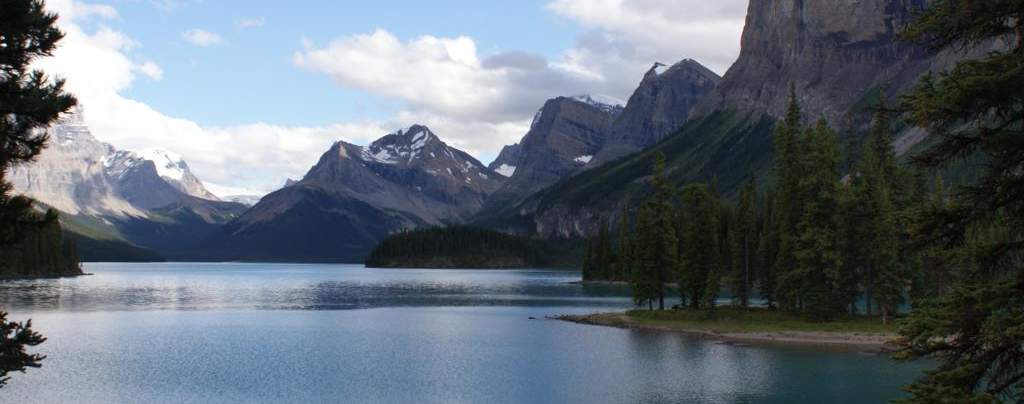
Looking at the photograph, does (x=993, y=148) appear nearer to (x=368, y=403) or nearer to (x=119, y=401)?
(x=368, y=403)

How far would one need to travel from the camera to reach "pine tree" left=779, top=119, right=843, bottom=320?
8750 cm

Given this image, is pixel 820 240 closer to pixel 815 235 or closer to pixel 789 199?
pixel 815 235

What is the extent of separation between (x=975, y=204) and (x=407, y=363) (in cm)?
6156

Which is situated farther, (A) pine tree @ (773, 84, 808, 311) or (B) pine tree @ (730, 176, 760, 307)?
(B) pine tree @ (730, 176, 760, 307)

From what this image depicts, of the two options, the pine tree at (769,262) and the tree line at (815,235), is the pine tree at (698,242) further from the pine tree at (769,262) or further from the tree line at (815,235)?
the pine tree at (769,262)

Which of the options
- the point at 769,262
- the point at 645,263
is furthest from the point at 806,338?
the point at 645,263

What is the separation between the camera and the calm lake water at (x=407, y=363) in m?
58.3

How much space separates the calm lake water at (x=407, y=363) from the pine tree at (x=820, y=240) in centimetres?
1254

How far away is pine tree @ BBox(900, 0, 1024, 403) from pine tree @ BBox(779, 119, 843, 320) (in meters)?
71.9

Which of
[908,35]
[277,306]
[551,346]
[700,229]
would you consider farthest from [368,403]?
[277,306]

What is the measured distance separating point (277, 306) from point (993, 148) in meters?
136

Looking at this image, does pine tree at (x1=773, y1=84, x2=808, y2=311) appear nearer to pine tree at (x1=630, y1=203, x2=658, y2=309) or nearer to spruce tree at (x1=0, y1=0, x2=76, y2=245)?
pine tree at (x1=630, y1=203, x2=658, y2=309)

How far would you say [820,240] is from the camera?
8638 cm

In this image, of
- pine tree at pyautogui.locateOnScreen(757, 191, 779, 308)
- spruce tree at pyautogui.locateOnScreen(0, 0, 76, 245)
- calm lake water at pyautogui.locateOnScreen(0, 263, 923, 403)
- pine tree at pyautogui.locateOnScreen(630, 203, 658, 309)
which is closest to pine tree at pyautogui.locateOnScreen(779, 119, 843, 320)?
pine tree at pyautogui.locateOnScreen(757, 191, 779, 308)
